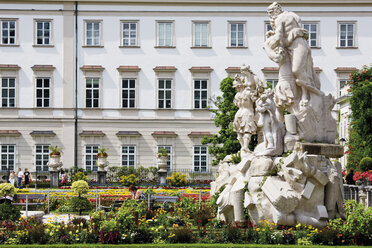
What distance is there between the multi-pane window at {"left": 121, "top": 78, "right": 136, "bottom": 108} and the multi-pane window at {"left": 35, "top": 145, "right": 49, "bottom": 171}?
5868 millimetres

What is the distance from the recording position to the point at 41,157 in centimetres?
4225

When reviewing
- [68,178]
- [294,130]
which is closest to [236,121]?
[294,130]

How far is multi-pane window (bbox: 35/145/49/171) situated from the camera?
41969 millimetres

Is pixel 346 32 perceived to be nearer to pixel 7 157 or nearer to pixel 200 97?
pixel 200 97

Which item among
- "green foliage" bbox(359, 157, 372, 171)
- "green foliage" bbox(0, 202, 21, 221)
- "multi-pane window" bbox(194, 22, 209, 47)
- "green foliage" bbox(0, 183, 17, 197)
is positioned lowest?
"green foliage" bbox(0, 202, 21, 221)

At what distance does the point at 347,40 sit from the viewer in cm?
4350

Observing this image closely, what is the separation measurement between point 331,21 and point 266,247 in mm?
33997

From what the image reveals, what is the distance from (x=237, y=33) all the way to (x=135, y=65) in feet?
23.3

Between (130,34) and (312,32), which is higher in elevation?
(312,32)

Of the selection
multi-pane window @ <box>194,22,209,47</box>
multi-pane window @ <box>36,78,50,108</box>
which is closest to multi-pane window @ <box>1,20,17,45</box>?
multi-pane window @ <box>36,78,50,108</box>

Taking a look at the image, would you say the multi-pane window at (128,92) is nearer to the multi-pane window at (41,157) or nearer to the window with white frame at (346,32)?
the multi-pane window at (41,157)

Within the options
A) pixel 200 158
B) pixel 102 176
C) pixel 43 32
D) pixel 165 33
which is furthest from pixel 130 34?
pixel 102 176

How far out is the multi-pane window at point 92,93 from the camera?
1693 inches

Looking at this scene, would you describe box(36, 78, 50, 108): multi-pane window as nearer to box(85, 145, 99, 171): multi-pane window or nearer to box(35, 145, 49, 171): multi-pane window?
box(35, 145, 49, 171): multi-pane window
